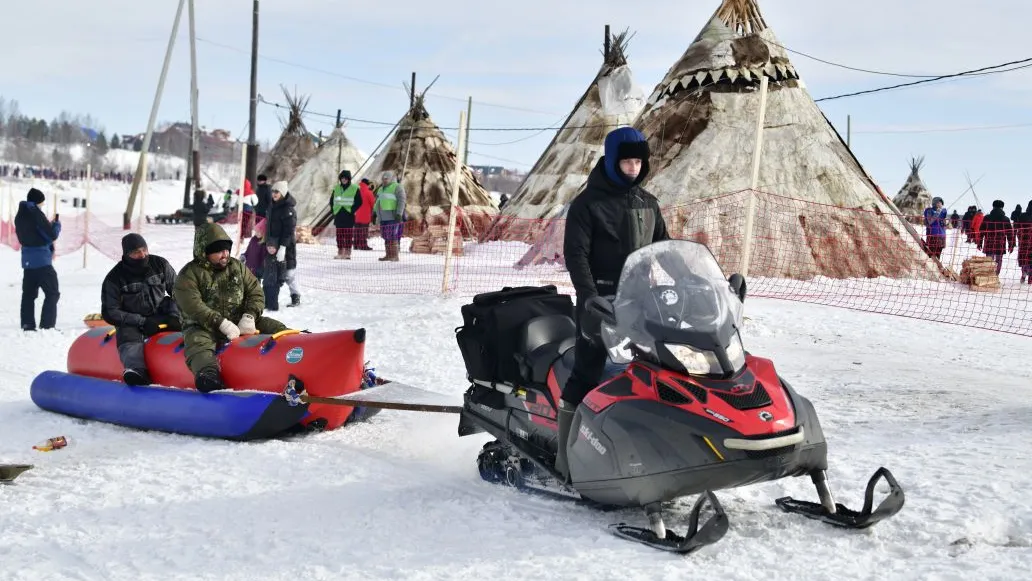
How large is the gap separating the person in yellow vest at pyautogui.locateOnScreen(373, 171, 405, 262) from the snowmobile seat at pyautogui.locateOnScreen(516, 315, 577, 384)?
13118 mm

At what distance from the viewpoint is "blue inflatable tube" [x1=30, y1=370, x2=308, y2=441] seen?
6.25 meters

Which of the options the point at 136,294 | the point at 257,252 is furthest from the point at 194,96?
the point at 136,294

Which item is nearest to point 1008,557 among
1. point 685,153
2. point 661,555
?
point 661,555

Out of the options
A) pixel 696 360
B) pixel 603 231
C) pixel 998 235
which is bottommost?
pixel 696 360

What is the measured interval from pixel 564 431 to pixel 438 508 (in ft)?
2.47

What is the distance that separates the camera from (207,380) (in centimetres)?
655

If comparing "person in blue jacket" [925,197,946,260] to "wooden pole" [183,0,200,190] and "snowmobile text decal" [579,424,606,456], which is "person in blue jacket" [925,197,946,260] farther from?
"wooden pole" [183,0,200,190]

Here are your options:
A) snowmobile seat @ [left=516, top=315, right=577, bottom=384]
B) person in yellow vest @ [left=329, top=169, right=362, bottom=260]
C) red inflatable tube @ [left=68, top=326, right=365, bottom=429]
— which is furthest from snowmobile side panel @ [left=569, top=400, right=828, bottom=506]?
person in yellow vest @ [left=329, top=169, right=362, bottom=260]

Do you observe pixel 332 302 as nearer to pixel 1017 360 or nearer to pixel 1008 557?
pixel 1017 360

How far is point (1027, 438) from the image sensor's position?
5.79m

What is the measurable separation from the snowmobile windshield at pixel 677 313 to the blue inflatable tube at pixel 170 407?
2.71 m

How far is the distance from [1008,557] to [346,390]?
13.5 feet

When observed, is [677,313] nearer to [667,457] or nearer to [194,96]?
[667,457]

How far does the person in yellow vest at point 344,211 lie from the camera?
61.5 feet
